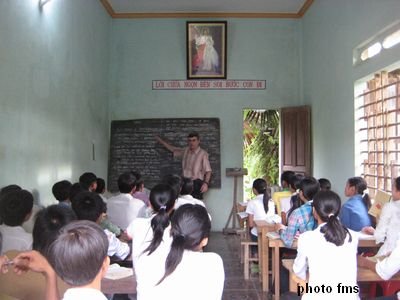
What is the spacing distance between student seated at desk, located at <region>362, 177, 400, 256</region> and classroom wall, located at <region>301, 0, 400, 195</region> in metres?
1.58

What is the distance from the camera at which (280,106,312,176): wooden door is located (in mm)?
6617

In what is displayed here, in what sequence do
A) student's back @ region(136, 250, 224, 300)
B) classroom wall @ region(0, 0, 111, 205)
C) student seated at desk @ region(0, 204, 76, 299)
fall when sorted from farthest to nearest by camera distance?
classroom wall @ region(0, 0, 111, 205), student seated at desk @ region(0, 204, 76, 299), student's back @ region(136, 250, 224, 300)

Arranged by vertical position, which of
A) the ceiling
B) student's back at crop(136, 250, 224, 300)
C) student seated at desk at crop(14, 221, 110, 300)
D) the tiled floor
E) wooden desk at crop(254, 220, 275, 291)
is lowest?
the tiled floor

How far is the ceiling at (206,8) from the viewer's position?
6.68 m

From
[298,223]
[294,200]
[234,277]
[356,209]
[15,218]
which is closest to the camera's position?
[15,218]

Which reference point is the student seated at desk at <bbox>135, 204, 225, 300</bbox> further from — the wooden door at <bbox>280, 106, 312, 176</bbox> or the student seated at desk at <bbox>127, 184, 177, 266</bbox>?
the wooden door at <bbox>280, 106, 312, 176</bbox>

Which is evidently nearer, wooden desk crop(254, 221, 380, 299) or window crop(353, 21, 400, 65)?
wooden desk crop(254, 221, 380, 299)

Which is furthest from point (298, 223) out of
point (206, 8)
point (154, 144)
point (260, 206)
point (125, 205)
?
point (206, 8)

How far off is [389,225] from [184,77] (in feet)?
16.1

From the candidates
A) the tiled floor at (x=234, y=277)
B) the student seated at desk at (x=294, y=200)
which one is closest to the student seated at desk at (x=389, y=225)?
the student seated at desk at (x=294, y=200)

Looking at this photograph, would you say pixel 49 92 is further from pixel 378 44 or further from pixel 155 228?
pixel 378 44

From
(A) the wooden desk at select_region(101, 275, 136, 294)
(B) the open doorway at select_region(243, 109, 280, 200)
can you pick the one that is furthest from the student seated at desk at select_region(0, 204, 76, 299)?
(B) the open doorway at select_region(243, 109, 280, 200)

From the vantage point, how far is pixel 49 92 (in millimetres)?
4336

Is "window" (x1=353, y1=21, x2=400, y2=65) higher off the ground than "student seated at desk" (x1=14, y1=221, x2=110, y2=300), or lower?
higher
